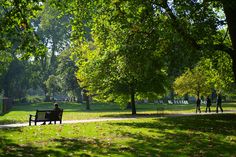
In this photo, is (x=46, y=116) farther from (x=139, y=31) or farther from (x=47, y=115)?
(x=139, y=31)

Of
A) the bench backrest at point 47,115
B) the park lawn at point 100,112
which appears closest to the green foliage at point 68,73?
the park lawn at point 100,112

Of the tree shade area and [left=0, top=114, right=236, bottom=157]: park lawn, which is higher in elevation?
the tree shade area

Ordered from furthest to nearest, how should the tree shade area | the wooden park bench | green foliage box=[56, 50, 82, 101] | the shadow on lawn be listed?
1. green foliage box=[56, 50, 82, 101]
2. the wooden park bench
3. the tree shade area
4. the shadow on lawn

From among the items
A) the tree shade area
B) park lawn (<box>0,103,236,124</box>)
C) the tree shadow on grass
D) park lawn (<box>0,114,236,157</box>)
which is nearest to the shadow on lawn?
park lawn (<box>0,114,236,157</box>)

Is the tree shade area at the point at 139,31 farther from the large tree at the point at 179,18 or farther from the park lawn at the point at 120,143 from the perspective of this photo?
the park lawn at the point at 120,143

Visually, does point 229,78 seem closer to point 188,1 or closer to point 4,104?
point 188,1

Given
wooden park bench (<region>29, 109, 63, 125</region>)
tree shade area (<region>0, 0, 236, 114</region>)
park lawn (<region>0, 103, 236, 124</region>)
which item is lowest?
park lawn (<region>0, 103, 236, 124</region>)

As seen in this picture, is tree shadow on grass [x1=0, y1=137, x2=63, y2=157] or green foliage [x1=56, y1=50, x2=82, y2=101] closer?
tree shadow on grass [x1=0, y1=137, x2=63, y2=157]

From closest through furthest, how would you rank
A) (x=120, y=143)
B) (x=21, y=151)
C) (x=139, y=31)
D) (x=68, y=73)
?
(x=21, y=151)
(x=120, y=143)
(x=139, y=31)
(x=68, y=73)

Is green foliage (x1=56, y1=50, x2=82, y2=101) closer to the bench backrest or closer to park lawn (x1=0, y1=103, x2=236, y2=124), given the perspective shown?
park lawn (x1=0, y1=103, x2=236, y2=124)

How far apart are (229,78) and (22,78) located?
54.0 metres

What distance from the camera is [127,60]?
22.0m

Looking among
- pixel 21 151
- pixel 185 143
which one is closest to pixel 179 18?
pixel 185 143

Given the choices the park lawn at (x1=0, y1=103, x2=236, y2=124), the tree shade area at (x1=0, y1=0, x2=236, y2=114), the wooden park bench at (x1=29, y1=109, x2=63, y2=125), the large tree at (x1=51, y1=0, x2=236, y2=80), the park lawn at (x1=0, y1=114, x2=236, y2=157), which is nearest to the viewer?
the park lawn at (x1=0, y1=114, x2=236, y2=157)
